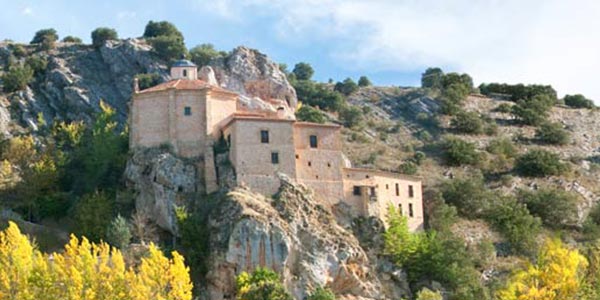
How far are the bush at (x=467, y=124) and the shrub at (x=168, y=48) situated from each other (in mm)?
27424

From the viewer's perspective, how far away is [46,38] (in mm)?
106375

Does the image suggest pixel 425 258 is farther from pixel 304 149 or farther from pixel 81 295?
pixel 81 295

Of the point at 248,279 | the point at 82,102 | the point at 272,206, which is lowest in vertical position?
the point at 248,279

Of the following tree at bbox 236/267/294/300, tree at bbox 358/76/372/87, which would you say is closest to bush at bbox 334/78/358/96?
tree at bbox 358/76/372/87

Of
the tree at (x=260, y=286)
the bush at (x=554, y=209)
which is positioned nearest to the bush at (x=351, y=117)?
the bush at (x=554, y=209)

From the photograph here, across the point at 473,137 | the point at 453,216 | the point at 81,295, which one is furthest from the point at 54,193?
the point at 473,137

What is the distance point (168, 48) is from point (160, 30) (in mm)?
11510

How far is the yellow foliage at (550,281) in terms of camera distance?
58.2 meters

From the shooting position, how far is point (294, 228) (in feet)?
204

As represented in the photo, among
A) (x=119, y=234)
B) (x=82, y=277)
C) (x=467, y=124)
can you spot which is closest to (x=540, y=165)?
(x=467, y=124)

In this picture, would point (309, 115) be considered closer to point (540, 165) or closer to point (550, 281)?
point (540, 165)

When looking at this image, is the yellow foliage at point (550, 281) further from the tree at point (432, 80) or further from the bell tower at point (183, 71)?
the tree at point (432, 80)

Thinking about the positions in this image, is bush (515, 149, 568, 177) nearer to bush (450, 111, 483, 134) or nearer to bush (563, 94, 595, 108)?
bush (450, 111, 483, 134)

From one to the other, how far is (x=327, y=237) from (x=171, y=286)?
41.3ft
